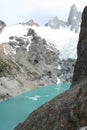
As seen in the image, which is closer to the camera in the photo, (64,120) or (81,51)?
(64,120)

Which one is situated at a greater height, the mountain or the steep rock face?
the steep rock face

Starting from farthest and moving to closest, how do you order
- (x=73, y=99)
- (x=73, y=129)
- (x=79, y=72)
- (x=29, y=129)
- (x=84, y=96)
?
(x=79, y=72) → (x=29, y=129) → (x=73, y=99) → (x=84, y=96) → (x=73, y=129)

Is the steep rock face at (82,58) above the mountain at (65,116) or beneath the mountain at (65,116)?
above

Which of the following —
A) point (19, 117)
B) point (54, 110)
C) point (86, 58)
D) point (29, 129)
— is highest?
point (86, 58)

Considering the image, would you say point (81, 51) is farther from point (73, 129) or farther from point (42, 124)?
point (73, 129)

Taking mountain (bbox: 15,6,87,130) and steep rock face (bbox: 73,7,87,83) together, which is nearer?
mountain (bbox: 15,6,87,130)

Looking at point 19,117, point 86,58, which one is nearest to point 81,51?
point 86,58

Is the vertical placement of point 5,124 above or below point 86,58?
below

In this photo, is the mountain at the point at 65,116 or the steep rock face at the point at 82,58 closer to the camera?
the mountain at the point at 65,116

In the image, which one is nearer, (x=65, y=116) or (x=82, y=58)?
(x=65, y=116)

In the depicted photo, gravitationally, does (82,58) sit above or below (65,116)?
above

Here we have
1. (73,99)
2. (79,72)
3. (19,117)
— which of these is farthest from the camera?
(19,117)
